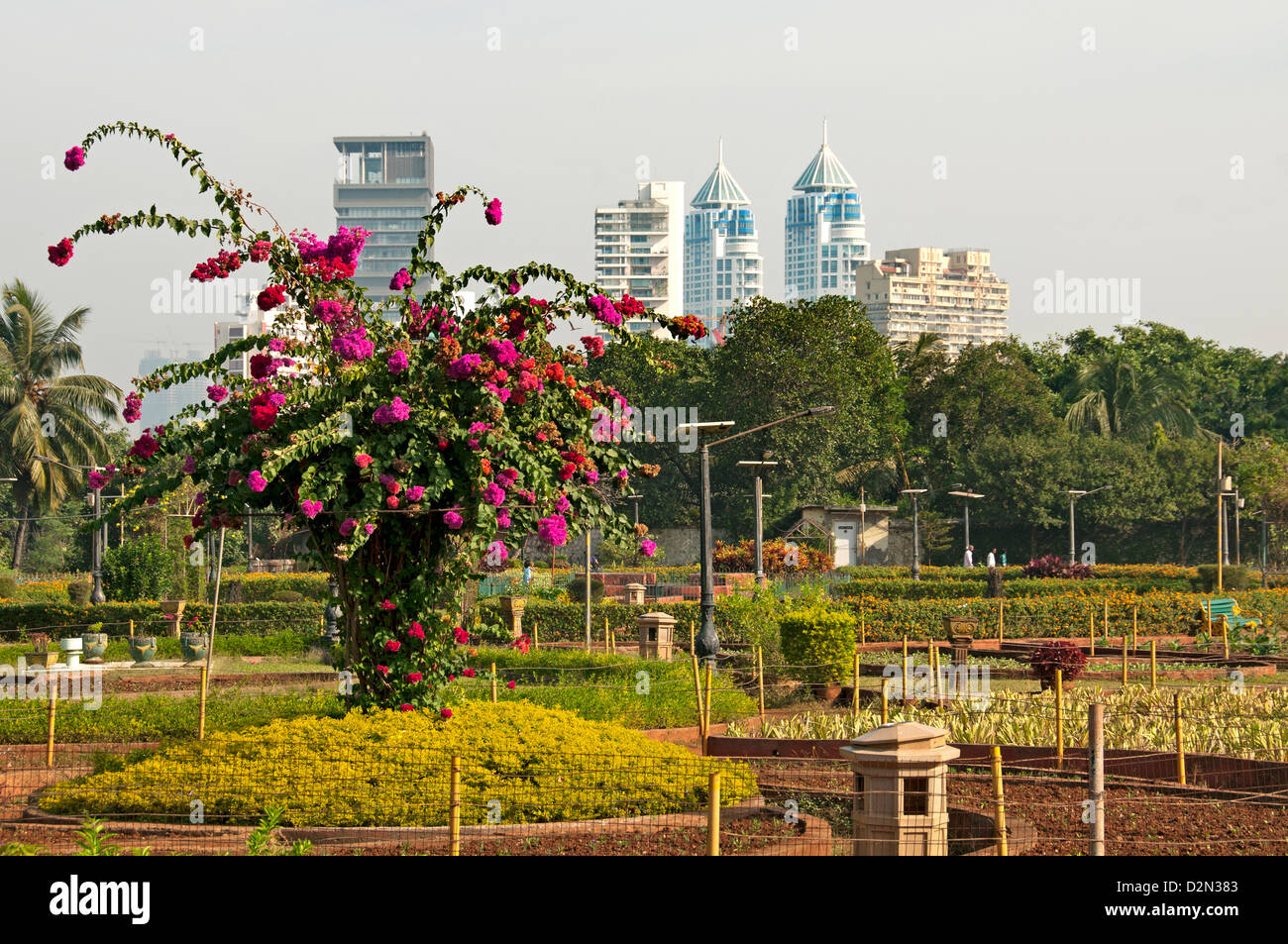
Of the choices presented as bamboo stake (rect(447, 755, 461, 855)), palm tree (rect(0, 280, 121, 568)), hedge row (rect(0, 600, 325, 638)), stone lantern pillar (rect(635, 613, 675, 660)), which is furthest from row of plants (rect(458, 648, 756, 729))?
palm tree (rect(0, 280, 121, 568))

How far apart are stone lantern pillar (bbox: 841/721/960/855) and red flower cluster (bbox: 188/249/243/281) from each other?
729 cm

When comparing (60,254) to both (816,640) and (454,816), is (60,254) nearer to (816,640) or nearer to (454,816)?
(454,816)

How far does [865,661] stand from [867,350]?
1857 inches

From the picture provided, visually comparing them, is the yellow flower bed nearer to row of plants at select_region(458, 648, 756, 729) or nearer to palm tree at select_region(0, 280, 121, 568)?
row of plants at select_region(458, 648, 756, 729)

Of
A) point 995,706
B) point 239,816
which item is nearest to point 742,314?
Answer: point 995,706

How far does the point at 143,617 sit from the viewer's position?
3409 centimetres

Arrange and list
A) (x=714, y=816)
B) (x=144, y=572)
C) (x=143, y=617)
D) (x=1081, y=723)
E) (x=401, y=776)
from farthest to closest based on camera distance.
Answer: (x=144, y=572) → (x=143, y=617) → (x=1081, y=723) → (x=401, y=776) → (x=714, y=816)

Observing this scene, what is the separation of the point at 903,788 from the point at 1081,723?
801cm

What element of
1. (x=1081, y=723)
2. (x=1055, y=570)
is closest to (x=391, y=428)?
(x=1081, y=723)

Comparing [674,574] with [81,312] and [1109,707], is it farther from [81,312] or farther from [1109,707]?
[1109,707]

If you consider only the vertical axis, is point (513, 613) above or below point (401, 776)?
Result: above

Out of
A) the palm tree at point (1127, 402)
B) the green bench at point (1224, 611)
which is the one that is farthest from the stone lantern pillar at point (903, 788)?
the palm tree at point (1127, 402)

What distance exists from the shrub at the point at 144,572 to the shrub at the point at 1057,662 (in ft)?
80.5

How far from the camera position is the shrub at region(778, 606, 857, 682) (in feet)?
74.2
